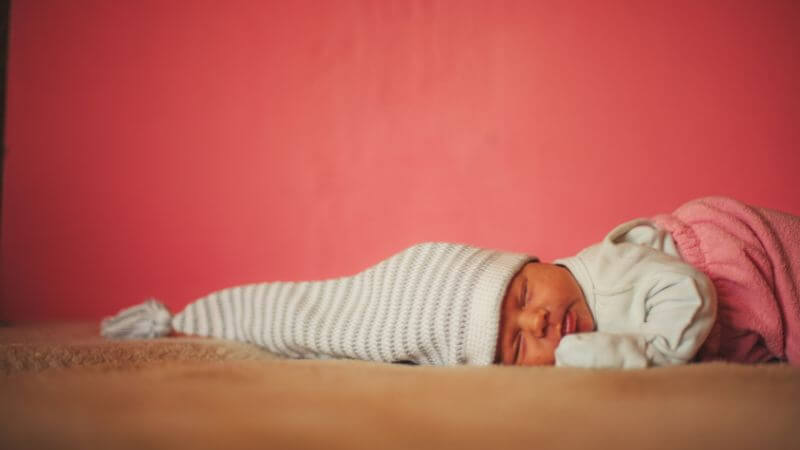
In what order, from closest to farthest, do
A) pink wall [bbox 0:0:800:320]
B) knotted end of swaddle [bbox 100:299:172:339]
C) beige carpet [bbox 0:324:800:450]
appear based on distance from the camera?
1. beige carpet [bbox 0:324:800:450]
2. knotted end of swaddle [bbox 100:299:172:339]
3. pink wall [bbox 0:0:800:320]

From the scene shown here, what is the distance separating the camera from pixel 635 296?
80 centimetres

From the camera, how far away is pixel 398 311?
86cm

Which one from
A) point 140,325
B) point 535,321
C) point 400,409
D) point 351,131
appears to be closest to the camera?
point 400,409

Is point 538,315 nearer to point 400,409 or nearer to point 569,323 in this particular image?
point 569,323

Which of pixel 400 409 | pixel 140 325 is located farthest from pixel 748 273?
pixel 140 325

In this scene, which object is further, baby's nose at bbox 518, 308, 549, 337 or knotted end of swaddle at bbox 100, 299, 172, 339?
knotted end of swaddle at bbox 100, 299, 172, 339

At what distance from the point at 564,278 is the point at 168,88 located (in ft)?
4.63

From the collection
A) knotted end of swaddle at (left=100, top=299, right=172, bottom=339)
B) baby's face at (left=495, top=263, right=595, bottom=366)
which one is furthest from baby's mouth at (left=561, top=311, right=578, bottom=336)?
knotted end of swaddle at (left=100, top=299, right=172, bottom=339)

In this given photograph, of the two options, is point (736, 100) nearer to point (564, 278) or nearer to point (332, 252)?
point (564, 278)

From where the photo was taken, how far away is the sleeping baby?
0.73 metres

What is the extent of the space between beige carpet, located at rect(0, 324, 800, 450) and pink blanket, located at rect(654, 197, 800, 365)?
34 centimetres

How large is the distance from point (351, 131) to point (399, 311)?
819 millimetres

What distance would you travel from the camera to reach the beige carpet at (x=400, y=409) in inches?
11.9

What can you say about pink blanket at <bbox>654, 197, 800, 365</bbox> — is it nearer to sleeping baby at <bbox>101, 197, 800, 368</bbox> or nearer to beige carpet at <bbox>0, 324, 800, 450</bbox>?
sleeping baby at <bbox>101, 197, 800, 368</bbox>
